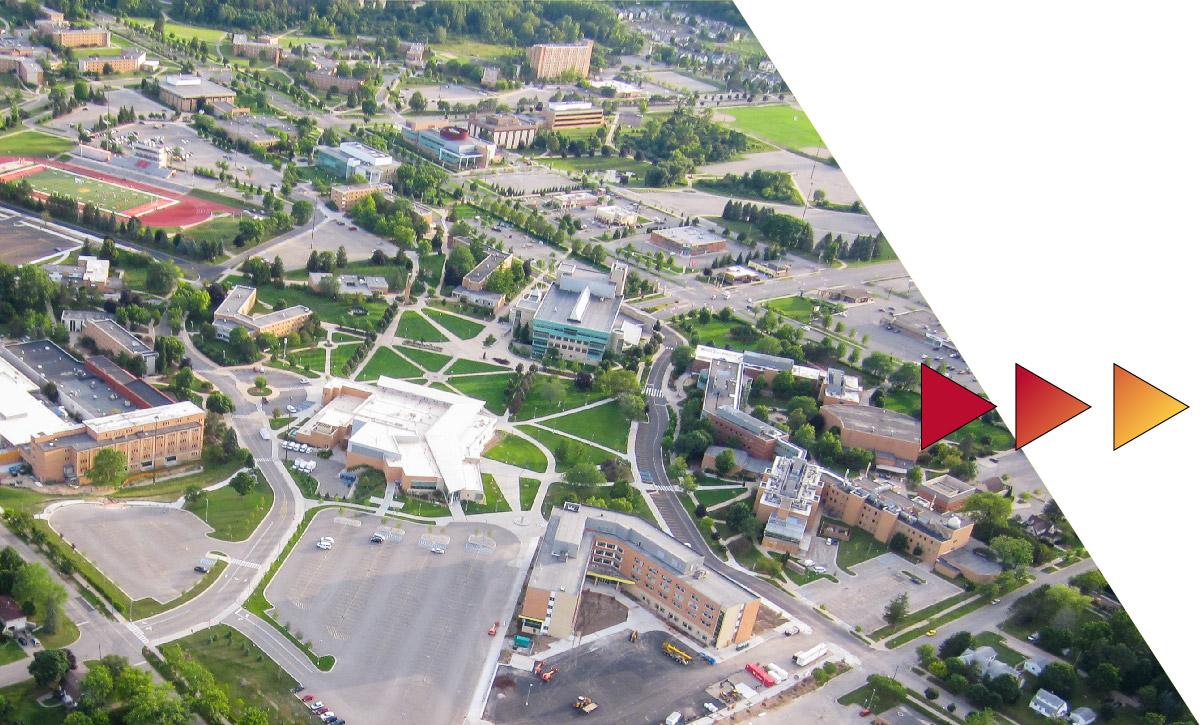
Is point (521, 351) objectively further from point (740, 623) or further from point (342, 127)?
point (342, 127)

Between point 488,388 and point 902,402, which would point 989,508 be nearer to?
point 902,402

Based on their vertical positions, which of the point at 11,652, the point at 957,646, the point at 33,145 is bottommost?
the point at 11,652

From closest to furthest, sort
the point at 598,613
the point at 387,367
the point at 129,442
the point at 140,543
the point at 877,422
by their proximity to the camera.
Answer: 1. the point at 140,543
2. the point at 598,613
3. the point at 129,442
4. the point at 877,422
5. the point at 387,367

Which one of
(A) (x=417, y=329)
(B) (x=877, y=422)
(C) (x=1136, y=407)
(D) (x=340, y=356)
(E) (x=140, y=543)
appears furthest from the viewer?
(A) (x=417, y=329)

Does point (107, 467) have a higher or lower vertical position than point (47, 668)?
higher

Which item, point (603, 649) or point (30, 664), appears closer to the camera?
point (30, 664)

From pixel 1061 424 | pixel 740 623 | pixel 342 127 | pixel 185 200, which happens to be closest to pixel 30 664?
pixel 740 623

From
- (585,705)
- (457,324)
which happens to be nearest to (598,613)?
(585,705)
